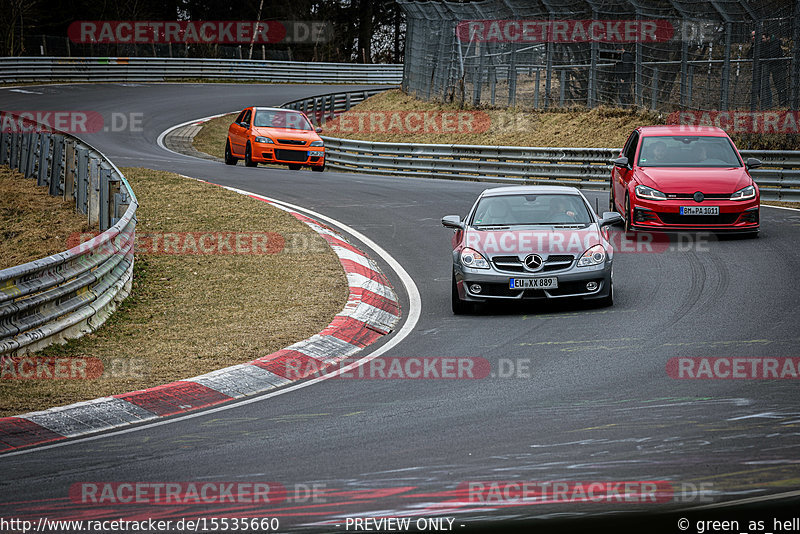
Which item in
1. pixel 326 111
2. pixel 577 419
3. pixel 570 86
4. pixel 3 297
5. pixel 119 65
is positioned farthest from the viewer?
pixel 119 65

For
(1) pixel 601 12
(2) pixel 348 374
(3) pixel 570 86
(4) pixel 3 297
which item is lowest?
(2) pixel 348 374

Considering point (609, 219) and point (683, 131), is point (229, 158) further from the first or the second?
point (609, 219)

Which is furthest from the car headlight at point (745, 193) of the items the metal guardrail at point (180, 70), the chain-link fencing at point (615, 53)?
the metal guardrail at point (180, 70)

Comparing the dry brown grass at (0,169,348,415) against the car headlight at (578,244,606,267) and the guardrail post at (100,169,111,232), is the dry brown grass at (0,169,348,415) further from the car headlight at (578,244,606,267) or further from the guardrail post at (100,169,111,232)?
the car headlight at (578,244,606,267)

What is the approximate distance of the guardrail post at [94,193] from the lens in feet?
47.5

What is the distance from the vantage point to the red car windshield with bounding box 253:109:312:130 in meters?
27.6

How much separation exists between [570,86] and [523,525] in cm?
2703

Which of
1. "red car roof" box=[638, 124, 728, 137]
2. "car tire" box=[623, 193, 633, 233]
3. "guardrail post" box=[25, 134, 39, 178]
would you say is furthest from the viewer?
"guardrail post" box=[25, 134, 39, 178]

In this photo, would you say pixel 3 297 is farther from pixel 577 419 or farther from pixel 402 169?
pixel 402 169

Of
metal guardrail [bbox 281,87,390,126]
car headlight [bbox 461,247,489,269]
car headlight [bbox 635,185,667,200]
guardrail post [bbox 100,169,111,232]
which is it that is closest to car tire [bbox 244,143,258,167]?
guardrail post [bbox 100,169,111,232]

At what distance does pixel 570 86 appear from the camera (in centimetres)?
2886

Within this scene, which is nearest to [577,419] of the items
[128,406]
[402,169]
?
[128,406]

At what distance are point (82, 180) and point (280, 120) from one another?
41.8 feet

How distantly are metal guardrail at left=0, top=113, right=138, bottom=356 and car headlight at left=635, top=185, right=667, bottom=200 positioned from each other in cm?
724
